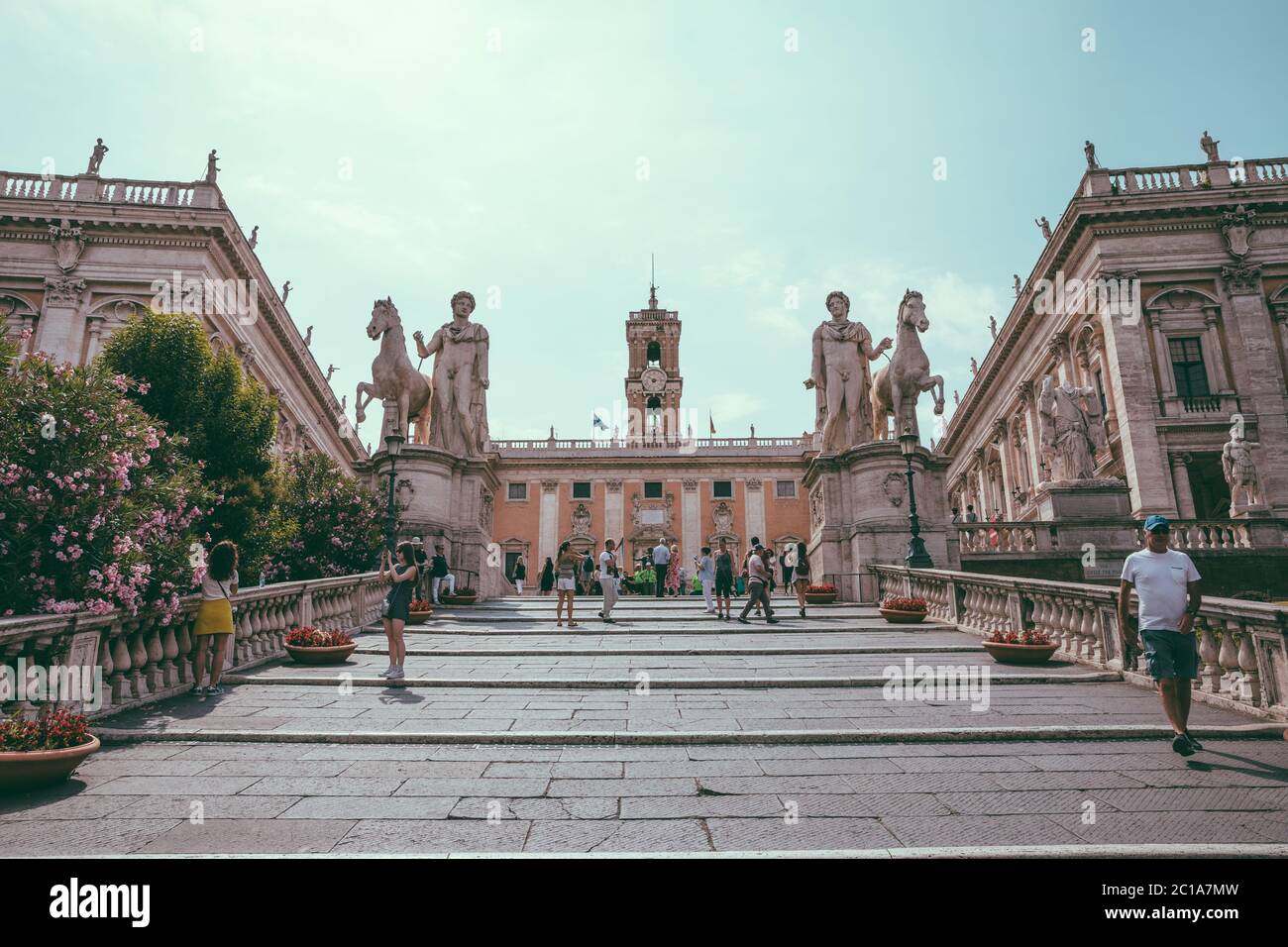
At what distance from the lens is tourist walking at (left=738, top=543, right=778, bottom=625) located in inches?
512

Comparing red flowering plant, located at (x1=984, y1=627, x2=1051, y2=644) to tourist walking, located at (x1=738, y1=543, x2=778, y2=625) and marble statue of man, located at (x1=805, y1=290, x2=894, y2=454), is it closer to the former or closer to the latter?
tourist walking, located at (x1=738, y1=543, x2=778, y2=625)

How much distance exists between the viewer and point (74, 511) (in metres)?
7.05

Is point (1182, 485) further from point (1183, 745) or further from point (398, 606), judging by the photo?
point (398, 606)

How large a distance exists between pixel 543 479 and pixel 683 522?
33.7 feet

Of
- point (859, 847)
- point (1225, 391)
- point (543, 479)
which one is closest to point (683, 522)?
point (543, 479)

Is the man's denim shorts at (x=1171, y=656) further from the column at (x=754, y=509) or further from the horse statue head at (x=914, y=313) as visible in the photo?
the column at (x=754, y=509)

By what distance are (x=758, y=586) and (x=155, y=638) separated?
9539 millimetres

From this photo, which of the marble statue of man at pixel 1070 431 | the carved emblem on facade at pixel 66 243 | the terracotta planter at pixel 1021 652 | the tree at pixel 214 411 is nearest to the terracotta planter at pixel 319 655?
the tree at pixel 214 411

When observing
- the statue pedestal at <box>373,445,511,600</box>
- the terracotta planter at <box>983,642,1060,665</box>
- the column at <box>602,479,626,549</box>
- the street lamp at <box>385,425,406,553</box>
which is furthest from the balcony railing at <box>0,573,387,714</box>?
the column at <box>602,479,626,549</box>

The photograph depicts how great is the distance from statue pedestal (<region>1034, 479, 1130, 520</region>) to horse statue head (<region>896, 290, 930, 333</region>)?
17.4 ft

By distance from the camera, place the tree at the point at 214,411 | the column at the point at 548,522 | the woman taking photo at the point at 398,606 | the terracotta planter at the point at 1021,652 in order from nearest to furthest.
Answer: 1. the woman taking photo at the point at 398,606
2. the terracotta planter at the point at 1021,652
3. the tree at the point at 214,411
4. the column at the point at 548,522

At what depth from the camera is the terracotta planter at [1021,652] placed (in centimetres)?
850

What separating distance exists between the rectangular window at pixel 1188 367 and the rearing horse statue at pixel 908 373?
50.2 ft

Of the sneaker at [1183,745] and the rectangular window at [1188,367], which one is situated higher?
the rectangular window at [1188,367]
